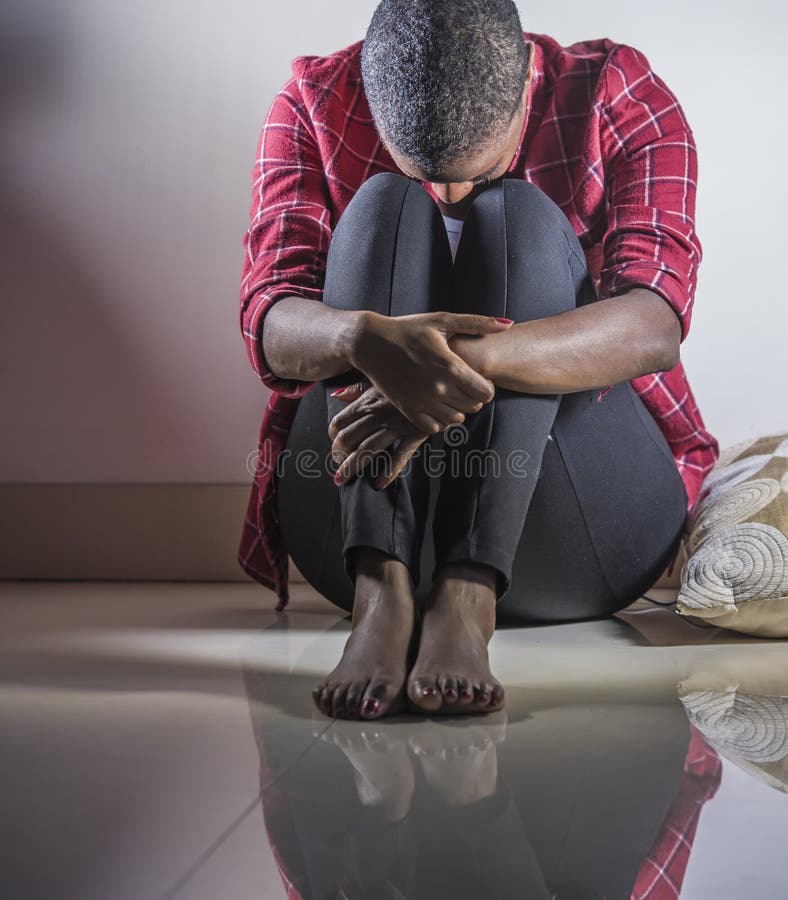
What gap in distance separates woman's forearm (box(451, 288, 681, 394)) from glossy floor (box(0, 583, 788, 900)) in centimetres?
27

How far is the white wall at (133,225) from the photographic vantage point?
161cm

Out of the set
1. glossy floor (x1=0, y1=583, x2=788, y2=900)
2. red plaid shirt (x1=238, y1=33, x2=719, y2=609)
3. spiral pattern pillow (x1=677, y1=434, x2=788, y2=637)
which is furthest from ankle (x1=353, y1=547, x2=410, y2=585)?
spiral pattern pillow (x1=677, y1=434, x2=788, y2=637)

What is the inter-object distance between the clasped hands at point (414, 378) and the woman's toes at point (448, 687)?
19 cm

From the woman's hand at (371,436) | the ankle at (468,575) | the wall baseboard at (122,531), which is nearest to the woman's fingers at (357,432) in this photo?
the woman's hand at (371,436)

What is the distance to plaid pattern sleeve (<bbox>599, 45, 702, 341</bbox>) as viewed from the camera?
100 cm

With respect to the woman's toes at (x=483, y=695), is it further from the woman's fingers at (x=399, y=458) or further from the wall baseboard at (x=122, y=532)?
the wall baseboard at (x=122, y=532)

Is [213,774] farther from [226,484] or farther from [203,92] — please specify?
[203,92]

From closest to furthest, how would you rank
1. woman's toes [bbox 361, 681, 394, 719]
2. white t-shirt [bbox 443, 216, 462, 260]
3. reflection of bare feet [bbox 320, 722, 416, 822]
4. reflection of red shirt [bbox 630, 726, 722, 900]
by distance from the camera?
reflection of red shirt [bbox 630, 726, 722, 900], reflection of bare feet [bbox 320, 722, 416, 822], woman's toes [bbox 361, 681, 394, 719], white t-shirt [bbox 443, 216, 462, 260]

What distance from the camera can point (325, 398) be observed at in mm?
1050

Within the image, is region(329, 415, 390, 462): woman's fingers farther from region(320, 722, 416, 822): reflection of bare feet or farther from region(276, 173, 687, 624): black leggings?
region(320, 722, 416, 822): reflection of bare feet

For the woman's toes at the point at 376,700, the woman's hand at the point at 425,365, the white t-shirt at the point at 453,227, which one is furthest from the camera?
the white t-shirt at the point at 453,227

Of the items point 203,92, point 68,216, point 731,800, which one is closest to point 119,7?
point 203,92

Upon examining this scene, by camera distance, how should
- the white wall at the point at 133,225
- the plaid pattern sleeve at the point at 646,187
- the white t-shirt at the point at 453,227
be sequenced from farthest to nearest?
the white wall at the point at 133,225 → the white t-shirt at the point at 453,227 → the plaid pattern sleeve at the point at 646,187

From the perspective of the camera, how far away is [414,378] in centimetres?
87
